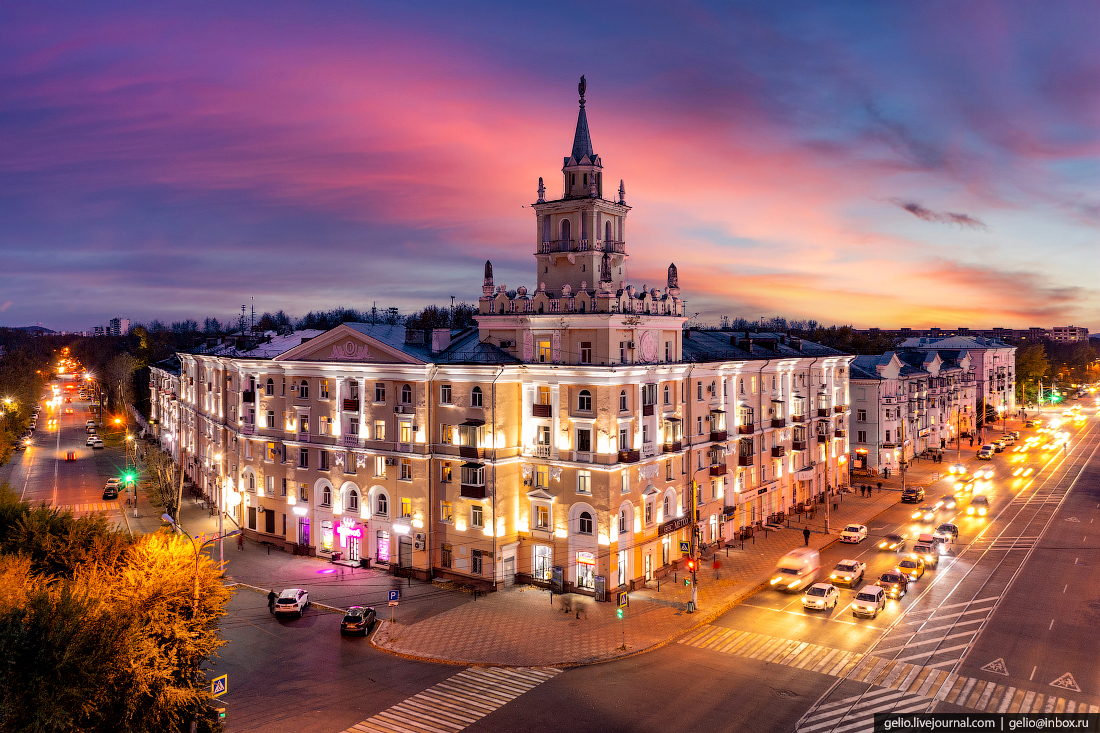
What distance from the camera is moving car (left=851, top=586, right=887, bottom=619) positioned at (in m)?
44.3

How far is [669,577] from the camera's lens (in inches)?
2099

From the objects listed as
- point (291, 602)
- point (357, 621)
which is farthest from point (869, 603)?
point (291, 602)

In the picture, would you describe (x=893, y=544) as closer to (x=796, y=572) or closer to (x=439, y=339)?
(x=796, y=572)

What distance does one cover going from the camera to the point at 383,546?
→ 5609cm

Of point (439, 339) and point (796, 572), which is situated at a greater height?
point (439, 339)

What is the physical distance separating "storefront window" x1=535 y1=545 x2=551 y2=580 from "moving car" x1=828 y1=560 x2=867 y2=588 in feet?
67.4

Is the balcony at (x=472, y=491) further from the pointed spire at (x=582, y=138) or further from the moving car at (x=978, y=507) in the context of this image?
the moving car at (x=978, y=507)

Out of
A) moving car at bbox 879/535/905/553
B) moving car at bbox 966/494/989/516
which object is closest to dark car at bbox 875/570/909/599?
moving car at bbox 879/535/905/553

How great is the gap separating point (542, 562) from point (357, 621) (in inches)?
566

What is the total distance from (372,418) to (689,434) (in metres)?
25.6

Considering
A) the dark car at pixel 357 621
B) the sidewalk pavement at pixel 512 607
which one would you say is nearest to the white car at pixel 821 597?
the sidewalk pavement at pixel 512 607

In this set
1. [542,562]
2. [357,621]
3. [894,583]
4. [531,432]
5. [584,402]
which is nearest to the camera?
[357,621]

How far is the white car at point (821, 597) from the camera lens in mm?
45625

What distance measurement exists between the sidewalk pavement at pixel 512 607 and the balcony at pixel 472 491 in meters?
6.79
